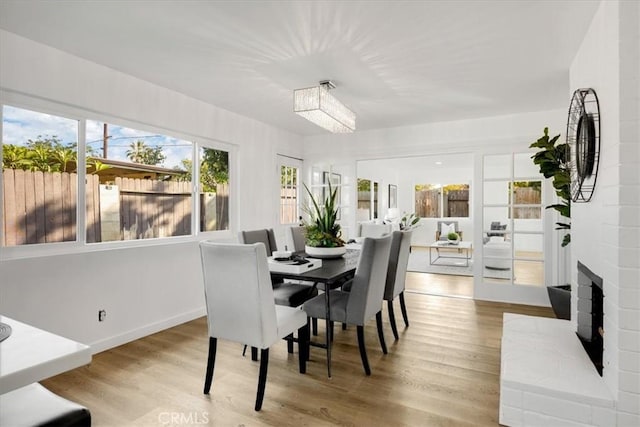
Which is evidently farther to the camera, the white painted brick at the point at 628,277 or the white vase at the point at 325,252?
the white vase at the point at 325,252

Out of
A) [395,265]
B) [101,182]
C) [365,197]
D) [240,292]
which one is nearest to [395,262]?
[395,265]

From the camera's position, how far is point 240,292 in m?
2.09

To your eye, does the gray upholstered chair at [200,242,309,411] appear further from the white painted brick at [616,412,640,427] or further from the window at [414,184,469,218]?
the window at [414,184,469,218]

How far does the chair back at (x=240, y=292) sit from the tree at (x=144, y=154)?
1738mm

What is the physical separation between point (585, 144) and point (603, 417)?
148 cm

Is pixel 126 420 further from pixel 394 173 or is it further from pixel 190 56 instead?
pixel 394 173

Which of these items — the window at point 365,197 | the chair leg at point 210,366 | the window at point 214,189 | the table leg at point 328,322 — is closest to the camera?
the chair leg at point 210,366

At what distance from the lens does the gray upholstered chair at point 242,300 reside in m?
2.04

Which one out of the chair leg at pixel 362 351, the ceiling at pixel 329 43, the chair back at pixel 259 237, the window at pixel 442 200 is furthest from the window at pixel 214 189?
the window at pixel 442 200

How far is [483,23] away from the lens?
228cm

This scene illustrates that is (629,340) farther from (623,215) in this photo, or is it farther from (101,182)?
(101,182)

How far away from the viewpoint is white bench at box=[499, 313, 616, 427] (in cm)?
173

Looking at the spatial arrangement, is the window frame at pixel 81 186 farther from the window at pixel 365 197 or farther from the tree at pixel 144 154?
the window at pixel 365 197

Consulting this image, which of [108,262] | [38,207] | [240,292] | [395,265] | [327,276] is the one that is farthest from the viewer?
[395,265]
